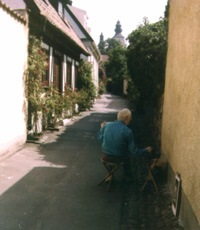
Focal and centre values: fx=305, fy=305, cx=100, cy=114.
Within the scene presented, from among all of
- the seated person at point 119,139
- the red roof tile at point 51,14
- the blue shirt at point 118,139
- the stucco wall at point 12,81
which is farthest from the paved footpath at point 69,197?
the red roof tile at point 51,14

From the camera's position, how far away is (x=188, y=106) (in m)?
4.06

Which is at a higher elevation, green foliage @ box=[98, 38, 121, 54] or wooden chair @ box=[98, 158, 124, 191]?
green foliage @ box=[98, 38, 121, 54]

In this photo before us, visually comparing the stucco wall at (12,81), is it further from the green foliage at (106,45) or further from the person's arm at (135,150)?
the green foliage at (106,45)

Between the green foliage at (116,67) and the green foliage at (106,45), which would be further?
the green foliage at (106,45)

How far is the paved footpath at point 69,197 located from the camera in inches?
167

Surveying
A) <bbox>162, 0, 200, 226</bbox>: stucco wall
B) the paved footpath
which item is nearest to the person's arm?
<bbox>162, 0, 200, 226</bbox>: stucco wall

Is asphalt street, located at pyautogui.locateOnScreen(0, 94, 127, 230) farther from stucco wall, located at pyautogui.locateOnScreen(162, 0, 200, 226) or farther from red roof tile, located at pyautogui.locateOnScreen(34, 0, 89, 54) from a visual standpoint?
red roof tile, located at pyautogui.locateOnScreen(34, 0, 89, 54)

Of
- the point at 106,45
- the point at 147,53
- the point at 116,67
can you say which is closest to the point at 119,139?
the point at 147,53

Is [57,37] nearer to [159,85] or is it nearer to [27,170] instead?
[159,85]

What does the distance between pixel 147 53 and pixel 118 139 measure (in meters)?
5.88

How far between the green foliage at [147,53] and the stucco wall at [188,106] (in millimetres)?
4175

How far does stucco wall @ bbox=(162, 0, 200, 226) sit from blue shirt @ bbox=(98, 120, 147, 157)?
0.73 meters

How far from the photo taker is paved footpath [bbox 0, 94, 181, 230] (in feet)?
13.9

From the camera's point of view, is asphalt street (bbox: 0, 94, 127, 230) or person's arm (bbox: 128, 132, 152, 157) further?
person's arm (bbox: 128, 132, 152, 157)
